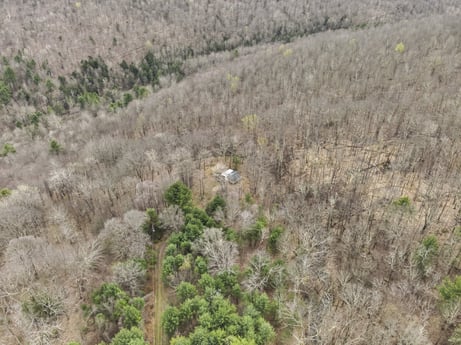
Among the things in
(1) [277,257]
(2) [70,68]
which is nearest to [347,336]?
(1) [277,257]

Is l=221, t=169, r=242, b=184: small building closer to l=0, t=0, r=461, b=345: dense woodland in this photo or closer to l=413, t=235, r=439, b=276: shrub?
l=0, t=0, r=461, b=345: dense woodland

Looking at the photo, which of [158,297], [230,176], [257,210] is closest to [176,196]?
[257,210]

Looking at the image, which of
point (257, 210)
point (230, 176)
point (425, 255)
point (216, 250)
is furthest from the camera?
point (230, 176)

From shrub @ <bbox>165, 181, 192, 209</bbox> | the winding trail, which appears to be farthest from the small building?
the winding trail

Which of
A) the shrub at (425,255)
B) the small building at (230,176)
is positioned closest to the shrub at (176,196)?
the small building at (230,176)

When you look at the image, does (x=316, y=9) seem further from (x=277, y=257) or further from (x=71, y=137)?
(x=277, y=257)

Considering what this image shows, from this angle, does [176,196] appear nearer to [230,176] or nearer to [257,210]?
[257,210]

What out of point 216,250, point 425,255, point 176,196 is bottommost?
point 216,250
